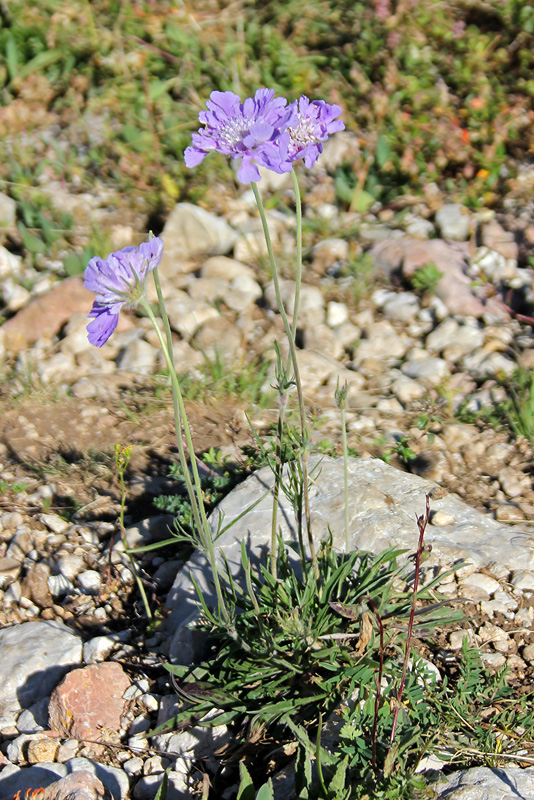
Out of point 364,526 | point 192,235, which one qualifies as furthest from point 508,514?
point 192,235

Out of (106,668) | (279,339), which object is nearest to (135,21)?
(279,339)

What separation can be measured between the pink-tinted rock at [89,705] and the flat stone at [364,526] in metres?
0.22

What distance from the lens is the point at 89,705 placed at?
2221mm

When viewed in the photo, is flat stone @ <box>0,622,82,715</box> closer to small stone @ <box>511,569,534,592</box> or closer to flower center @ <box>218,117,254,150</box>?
small stone @ <box>511,569,534,592</box>

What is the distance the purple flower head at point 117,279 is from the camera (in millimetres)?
1591

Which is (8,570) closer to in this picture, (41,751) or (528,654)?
(41,751)

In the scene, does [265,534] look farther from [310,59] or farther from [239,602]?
[310,59]

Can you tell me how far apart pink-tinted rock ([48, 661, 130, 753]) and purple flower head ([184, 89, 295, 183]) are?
151 centimetres

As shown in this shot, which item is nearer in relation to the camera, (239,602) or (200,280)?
(239,602)

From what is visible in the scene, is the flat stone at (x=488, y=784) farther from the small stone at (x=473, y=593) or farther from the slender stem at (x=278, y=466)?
the slender stem at (x=278, y=466)

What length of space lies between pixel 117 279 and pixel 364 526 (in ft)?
4.32

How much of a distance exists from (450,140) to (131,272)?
11.3ft

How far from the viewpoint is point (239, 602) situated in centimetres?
225

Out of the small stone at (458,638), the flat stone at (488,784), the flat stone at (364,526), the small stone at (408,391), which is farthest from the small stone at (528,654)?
the small stone at (408,391)
